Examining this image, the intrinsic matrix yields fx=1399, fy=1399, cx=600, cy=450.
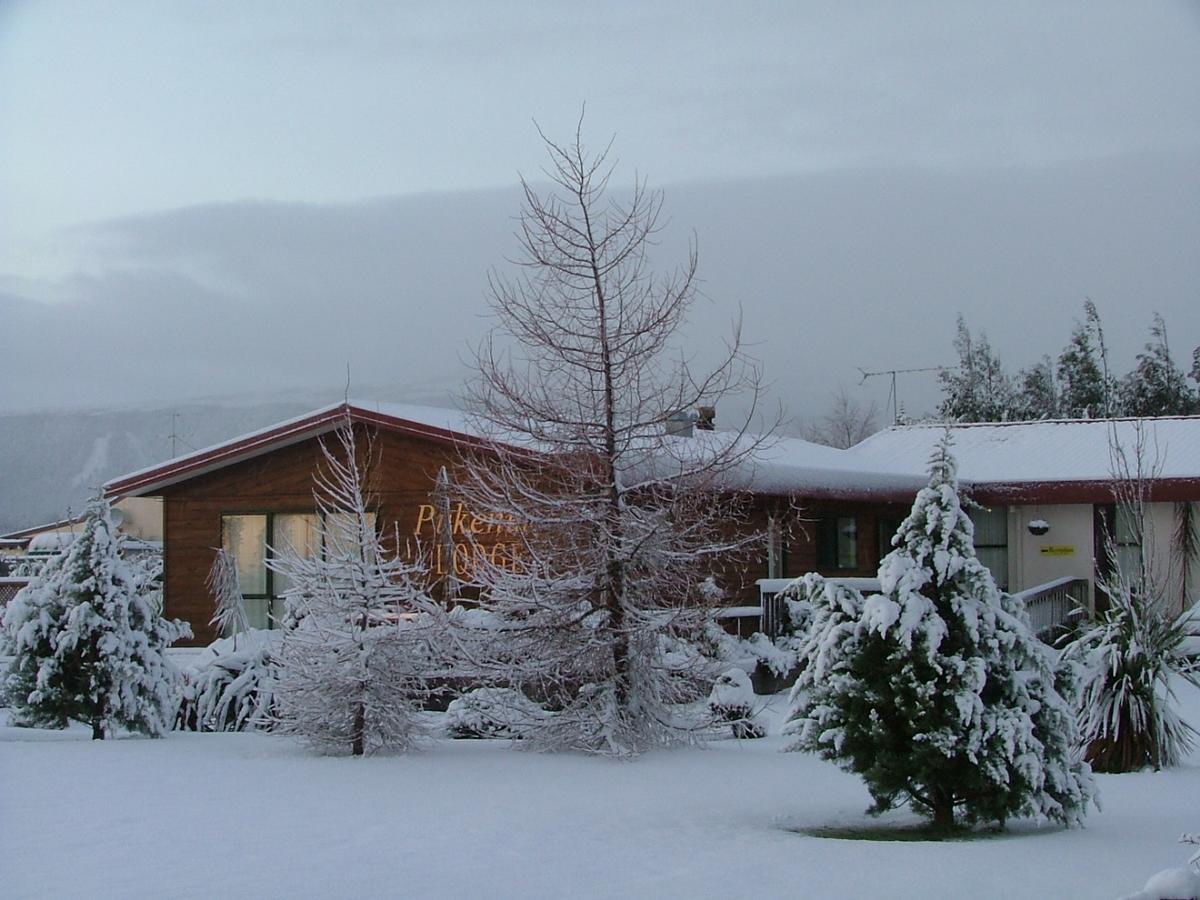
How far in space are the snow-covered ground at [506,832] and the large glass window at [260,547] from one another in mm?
7400

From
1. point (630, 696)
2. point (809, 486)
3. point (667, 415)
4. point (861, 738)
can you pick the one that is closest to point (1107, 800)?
point (861, 738)

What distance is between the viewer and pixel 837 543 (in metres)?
24.0

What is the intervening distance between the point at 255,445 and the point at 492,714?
791 cm

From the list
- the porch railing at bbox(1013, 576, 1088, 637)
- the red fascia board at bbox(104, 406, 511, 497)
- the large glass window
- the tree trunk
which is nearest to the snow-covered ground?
the tree trunk

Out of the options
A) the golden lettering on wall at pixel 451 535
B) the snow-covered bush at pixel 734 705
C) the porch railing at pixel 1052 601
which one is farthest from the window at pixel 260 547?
the porch railing at pixel 1052 601

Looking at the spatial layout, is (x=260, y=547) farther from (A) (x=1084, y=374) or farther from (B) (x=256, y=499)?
(A) (x=1084, y=374)

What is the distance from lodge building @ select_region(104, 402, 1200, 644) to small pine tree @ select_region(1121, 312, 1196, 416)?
82.3 ft

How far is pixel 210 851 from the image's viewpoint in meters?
7.76

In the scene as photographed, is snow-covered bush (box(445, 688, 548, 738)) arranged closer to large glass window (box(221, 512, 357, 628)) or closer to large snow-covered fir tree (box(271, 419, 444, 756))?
large snow-covered fir tree (box(271, 419, 444, 756))

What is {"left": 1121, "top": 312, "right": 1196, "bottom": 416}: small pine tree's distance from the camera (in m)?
51.2

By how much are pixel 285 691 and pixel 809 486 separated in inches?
423

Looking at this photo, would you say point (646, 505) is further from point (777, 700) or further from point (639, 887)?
point (639, 887)

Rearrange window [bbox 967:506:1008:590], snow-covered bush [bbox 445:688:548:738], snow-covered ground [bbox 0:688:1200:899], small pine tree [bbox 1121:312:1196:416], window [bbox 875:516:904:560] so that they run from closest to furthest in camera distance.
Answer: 1. snow-covered ground [bbox 0:688:1200:899]
2. snow-covered bush [bbox 445:688:548:738]
3. window [bbox 875:516:904:560]
4. window [bbox 967:506:1008:590]
5. small pine tree [bbox 1121:312:1196:416]

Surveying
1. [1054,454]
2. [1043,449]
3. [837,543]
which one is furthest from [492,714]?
[1043,449]
